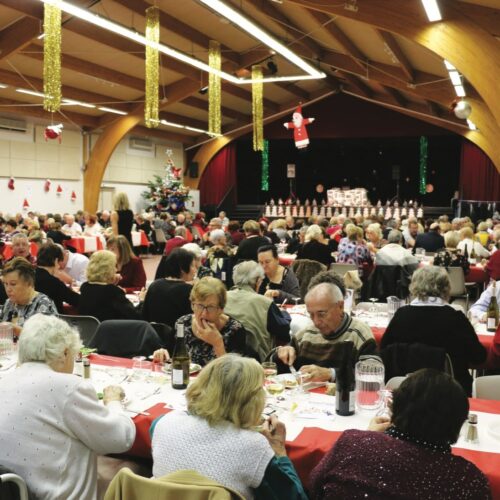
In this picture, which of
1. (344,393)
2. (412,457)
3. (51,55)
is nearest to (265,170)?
(51,55)

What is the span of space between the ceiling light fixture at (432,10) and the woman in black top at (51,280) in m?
4.72

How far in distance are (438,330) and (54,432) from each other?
2.32m

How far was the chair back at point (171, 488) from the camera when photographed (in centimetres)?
168

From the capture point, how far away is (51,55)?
7688 millimetres

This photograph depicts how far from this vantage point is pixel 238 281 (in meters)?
4.45

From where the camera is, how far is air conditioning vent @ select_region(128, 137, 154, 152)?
21312 mm

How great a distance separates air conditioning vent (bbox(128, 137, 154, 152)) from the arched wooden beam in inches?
544

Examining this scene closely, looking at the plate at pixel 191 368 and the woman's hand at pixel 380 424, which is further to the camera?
the plate at pixel 191 368

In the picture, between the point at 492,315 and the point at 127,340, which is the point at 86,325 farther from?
the point at 492,315

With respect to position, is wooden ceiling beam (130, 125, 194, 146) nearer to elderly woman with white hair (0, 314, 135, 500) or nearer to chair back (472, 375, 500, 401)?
chair back (472, 375, 500, 401)

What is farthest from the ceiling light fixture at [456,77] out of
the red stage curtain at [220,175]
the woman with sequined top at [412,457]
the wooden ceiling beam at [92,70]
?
the red stage curtain at [220,175]

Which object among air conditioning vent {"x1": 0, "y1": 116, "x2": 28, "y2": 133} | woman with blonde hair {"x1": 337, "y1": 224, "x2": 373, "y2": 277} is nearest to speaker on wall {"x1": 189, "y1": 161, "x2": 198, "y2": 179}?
air conditioning vent {"x1": 0, "y1": 116, "x2": 28, "y2": 133}

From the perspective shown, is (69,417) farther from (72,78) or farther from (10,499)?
(72,78)

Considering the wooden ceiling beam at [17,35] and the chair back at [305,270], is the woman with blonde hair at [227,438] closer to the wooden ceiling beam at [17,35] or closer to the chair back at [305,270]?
the chair back at [305,270]
